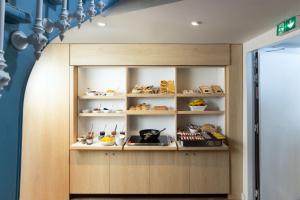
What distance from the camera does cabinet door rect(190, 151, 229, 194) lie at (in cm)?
326

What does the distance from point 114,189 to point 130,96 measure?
54.8 inches

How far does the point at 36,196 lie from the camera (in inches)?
123

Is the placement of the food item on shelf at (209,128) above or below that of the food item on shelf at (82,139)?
above

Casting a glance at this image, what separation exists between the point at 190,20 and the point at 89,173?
2.51 m

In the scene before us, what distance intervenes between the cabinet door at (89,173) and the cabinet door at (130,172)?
0.34 feet

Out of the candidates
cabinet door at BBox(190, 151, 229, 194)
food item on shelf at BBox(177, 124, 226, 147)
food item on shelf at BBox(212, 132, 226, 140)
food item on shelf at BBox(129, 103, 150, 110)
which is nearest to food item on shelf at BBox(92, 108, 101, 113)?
food item on shelf at BBox(129, 103, 150, 110)

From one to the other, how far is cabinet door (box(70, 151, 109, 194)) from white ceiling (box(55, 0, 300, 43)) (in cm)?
167

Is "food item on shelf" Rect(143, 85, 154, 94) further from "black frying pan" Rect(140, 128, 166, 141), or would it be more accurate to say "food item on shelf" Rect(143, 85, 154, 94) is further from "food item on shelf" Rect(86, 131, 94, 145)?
"food item on shelf" Rect(86, 131, 94, 145)

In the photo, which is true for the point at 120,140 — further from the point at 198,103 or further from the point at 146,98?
the point at 198,103

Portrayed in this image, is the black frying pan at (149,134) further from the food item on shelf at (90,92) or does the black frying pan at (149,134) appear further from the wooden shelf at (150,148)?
the food item on shelf at (90,92)

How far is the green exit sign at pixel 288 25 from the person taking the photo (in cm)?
206

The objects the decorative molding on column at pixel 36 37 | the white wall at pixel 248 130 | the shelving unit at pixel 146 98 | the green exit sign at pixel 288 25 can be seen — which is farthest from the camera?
the shelving unit at pixel 146 98

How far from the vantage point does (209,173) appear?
3.27 metres

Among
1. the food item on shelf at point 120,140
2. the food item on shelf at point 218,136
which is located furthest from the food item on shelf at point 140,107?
the food item on shelf at point 218,136
